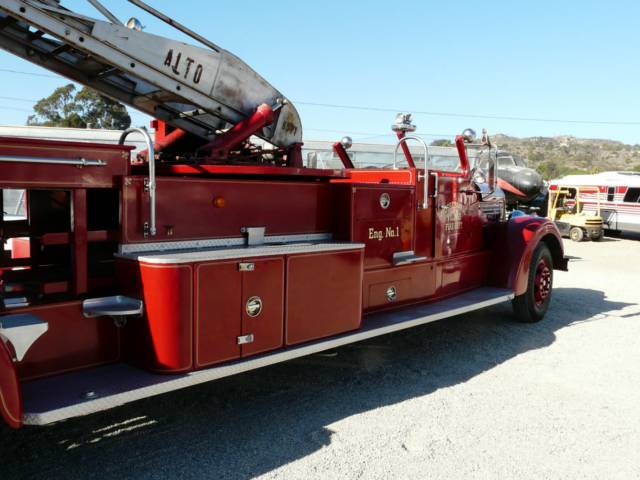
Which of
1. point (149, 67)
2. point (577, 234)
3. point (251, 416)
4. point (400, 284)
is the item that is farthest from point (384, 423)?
point (577, 234)

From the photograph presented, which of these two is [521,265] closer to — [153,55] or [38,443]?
[153,55]

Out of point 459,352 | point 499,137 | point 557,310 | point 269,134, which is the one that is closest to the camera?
point 269,134

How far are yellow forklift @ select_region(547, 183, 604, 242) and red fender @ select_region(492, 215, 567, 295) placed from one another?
519 inches

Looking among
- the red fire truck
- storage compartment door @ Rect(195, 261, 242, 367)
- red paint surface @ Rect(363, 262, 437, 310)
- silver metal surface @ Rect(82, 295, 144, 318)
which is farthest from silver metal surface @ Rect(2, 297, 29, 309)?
red paint surface @ Rect(363, 262, 437, 310)

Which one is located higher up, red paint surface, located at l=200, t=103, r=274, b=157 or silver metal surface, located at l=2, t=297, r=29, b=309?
red paint surface, located at l=200, t=103, r=274, b=157

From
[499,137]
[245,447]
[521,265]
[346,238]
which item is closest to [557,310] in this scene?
[521,265]

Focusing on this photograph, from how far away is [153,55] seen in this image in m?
3.87

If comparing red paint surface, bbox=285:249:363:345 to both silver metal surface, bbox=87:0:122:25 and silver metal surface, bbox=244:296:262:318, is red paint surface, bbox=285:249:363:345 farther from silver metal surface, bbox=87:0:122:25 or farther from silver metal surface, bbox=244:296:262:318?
silver metal surface, bbox=87:0:122:25

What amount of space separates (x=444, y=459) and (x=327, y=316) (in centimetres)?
121

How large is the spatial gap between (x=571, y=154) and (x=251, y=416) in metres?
101

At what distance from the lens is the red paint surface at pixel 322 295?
12.8 feet

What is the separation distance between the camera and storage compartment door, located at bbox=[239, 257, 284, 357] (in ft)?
11.8

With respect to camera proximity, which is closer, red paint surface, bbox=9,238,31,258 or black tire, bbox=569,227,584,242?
red paint surface, bbox=9,238,31,258

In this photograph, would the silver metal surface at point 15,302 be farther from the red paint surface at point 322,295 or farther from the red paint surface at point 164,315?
the red paint surface at point 322,295
